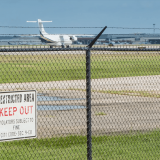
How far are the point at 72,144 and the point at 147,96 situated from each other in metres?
8.63

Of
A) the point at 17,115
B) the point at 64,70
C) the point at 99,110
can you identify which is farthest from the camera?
the point at 64,70

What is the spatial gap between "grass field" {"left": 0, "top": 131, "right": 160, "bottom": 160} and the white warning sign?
1737mm

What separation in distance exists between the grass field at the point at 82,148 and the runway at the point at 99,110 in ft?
2.34

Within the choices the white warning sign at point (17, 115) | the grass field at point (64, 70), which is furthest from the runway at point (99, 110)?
the white warning sign at point (17, 115)

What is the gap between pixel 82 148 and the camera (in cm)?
716

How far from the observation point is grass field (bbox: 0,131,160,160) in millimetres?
6684

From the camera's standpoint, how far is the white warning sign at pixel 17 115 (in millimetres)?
4855

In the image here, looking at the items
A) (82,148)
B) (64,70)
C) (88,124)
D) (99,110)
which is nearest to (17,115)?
(88,124)

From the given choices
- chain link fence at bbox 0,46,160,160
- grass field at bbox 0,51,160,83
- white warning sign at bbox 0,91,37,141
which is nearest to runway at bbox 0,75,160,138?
chain link fence at bbox 0,46,160,160

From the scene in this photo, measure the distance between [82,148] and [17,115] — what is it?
2619mm

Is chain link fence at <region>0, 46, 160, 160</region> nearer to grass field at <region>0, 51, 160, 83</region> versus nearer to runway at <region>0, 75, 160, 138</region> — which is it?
runway at <region>0, 75, 160, 138</region>

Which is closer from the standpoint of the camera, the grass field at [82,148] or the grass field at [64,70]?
the grass field at [82,148]

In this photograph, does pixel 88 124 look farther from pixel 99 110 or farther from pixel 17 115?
pixel 99 110

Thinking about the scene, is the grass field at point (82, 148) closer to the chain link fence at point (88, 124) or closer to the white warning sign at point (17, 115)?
the chain link fence at point (88, 124)
